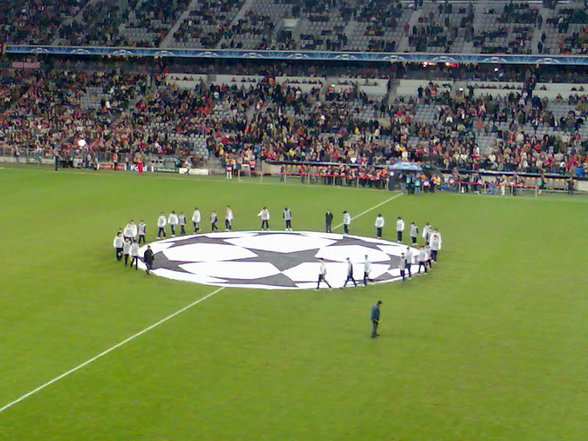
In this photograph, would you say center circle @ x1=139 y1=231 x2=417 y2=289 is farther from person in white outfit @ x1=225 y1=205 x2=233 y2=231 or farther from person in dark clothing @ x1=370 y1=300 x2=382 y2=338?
person in dark clothing @ x1=370 y1=300 x2=382 y2=338

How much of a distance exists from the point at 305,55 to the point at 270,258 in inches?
1586

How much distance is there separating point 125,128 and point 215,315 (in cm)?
4766

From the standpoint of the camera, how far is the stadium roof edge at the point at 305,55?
68.6m

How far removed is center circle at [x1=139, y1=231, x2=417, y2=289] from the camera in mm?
33625

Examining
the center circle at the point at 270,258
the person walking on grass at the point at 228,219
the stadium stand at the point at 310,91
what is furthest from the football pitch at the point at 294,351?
the stadium stand at the point at 310,91

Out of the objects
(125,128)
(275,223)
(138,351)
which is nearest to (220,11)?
(125,128)

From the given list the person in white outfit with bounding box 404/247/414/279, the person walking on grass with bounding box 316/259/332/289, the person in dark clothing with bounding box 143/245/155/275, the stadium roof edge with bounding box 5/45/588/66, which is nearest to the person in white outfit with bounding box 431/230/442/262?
the person in white outfit with bounding box 404/247/414/279

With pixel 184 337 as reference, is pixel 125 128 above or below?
above

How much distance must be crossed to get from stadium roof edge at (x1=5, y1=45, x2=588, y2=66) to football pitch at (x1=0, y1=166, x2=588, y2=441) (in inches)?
1176

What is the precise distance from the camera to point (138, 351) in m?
24.5

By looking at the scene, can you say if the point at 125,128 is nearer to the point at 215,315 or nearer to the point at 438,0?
the point at 438,0

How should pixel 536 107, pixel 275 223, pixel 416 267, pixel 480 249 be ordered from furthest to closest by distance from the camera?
pixel 536 107, pixel 275 223, pixel 480 249, pixel 416 267

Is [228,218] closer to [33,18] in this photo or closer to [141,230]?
[141,230]

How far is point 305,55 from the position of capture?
74500mm
